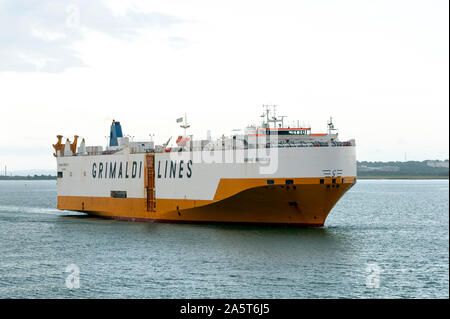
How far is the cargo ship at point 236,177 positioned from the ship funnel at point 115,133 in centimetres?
604

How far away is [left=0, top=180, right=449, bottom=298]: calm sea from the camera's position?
22.1 meters

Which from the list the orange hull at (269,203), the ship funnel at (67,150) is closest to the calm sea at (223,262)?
the orange hull at (269,203)

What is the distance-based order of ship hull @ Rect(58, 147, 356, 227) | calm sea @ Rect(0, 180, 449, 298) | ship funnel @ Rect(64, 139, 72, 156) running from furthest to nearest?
ship funnel @ Rect(64, 139, 72, 156) → ship hull @ Rect(58, 147, 356, 227) → calm sea @ Rect(0, 180, 449, 298)

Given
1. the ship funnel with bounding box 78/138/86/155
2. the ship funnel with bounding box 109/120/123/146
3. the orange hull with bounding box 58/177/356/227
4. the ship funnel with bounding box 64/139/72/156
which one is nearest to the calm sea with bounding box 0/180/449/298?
the orange hull with bounding box 58/177/356/227

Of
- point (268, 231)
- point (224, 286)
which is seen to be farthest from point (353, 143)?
point (224, 286)

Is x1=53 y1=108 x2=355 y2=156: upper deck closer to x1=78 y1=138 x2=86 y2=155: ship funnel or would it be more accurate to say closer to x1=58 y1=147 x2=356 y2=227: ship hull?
x1=58 y1=147 x2=356 y2=227: ship hull

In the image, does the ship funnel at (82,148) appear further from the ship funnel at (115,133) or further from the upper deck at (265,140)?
the upper deck at (265,140)

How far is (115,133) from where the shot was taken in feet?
176

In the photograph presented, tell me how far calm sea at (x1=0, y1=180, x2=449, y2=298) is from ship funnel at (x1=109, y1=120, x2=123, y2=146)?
14.3 metres

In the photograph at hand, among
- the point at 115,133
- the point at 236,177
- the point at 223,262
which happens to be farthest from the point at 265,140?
the point at 115,133

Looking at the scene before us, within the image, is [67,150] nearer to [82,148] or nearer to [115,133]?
[82,148]

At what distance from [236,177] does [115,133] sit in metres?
20.7

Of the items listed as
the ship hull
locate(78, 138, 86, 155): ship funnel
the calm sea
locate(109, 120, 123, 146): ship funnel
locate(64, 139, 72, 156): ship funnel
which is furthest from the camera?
locate(109, 120, 123, 146): ship funnel
